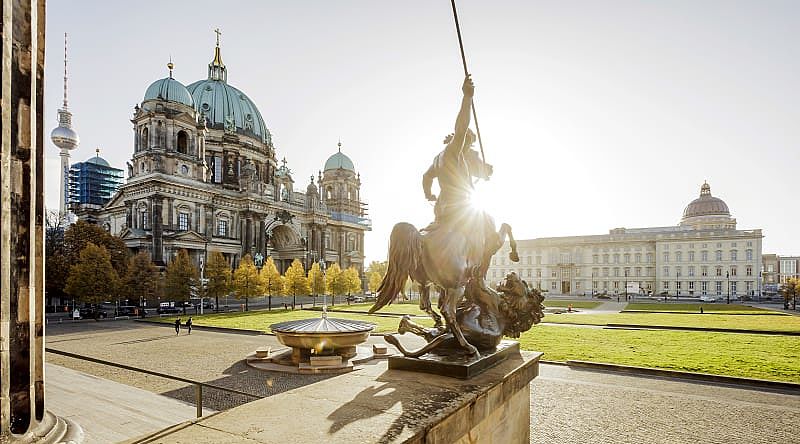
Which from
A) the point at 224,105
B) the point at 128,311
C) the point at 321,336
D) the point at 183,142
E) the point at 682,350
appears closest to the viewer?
the point at 321,336

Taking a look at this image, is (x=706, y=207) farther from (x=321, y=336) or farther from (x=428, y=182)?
(x=428, y=182)

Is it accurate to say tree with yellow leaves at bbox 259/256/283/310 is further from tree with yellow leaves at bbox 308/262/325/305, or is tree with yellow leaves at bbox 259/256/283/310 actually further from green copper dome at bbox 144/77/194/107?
green copper dome at bbox 144/77/194/107

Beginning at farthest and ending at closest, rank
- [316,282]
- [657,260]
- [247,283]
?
[657,260] → [316,282] → [247,283]

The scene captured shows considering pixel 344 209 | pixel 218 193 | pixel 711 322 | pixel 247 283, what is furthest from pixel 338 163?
pixel 711 322

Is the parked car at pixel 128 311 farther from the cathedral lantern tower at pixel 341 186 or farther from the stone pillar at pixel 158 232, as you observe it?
A: the cathedral lantern tower at pixel 341 186

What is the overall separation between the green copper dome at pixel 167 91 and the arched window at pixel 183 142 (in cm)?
439

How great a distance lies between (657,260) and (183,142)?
301 feet

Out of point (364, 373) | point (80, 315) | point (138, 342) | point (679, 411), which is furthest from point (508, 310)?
point (80, 315)

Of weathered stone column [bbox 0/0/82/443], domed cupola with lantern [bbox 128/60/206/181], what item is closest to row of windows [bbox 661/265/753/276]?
domed cupola with lantern [bbox 128/60/206/181]

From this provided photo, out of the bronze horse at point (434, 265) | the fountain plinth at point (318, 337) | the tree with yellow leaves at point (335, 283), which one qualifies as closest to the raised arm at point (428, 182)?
the bronze horse at point (434, 265)

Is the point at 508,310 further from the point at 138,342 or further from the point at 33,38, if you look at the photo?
the point at 138,342

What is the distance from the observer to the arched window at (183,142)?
61384mm

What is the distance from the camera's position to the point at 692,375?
46.8ft

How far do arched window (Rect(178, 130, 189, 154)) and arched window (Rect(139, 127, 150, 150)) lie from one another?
4.13 metres
